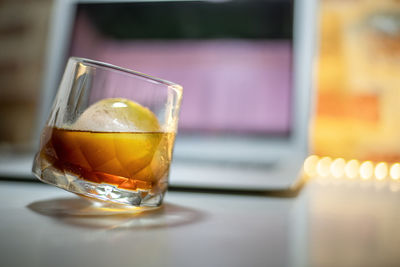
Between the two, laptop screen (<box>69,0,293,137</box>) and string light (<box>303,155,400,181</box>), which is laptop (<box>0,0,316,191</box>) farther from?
string light (<box>303,155,400,181</box>)

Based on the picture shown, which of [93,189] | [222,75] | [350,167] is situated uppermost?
[222,75]

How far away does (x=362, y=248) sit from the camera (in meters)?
0.25

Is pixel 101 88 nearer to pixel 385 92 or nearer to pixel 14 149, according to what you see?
pixel 14 149

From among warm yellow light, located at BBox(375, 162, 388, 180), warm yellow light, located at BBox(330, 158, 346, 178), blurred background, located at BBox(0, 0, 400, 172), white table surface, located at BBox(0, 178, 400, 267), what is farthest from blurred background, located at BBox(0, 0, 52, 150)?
warm yellow light, located at BBox(375, 162, 388, 180)

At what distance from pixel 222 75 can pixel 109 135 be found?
1.64 ft

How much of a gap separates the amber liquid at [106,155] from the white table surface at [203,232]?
4 cm

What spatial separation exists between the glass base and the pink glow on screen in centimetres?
45

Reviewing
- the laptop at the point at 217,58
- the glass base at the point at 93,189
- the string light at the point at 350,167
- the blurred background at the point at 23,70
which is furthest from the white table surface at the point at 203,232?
the blurred background at the point at 23,70

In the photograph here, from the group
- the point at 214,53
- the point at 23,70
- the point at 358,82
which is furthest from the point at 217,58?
the point at 23,70

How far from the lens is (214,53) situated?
2.65 ft

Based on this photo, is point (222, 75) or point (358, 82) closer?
point (222, 75)

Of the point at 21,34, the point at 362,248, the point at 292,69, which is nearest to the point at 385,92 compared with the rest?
the point at 292,69

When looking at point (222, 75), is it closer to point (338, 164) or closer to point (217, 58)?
point (217, 58)

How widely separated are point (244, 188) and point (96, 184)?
0.20 metres
